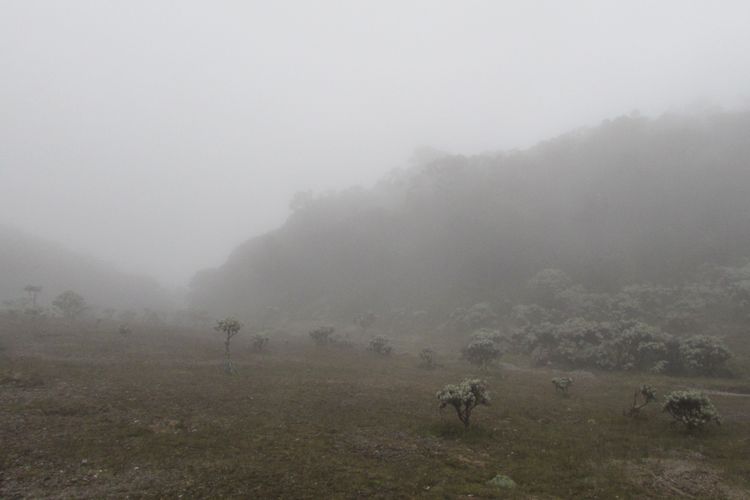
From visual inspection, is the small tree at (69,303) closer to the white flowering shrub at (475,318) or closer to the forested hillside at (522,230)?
the forested hillside at (522,230)

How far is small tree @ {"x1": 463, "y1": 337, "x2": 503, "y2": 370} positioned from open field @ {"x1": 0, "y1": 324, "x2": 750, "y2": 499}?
22.0 feet

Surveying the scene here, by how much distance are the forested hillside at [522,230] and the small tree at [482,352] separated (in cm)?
3558

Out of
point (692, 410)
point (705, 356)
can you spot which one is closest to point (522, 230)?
point (705, 356)

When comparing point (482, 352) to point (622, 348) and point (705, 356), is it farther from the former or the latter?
point (705, 356)

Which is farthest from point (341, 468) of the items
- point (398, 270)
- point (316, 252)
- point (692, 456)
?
point (316, 252)

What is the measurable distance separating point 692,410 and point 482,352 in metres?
25.6

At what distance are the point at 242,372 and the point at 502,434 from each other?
90.1ft

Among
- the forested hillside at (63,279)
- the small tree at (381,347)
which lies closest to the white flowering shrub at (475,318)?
the small tree at (381,347)

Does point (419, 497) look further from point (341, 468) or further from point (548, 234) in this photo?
point (548, 234)

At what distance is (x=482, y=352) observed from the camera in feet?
165

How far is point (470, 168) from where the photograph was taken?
136000 mm

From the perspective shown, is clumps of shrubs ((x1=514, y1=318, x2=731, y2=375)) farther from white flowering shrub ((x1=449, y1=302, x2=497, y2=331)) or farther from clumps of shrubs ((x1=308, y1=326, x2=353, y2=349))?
clumps of shrubs ((x1=308, y1=326, x2=353, y2=349))

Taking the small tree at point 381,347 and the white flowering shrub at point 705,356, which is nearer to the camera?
the white flowering shrub at point 705,356

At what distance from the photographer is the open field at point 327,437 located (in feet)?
58.1
